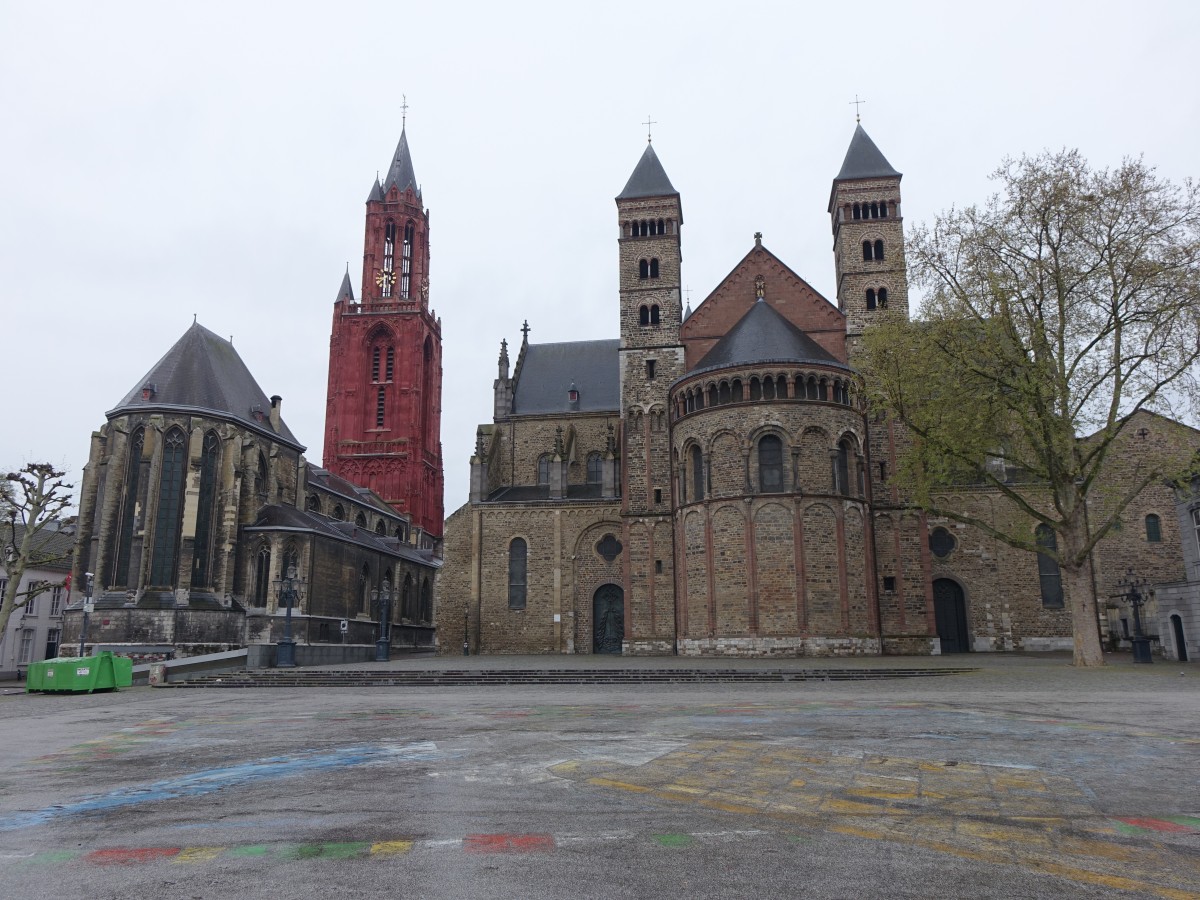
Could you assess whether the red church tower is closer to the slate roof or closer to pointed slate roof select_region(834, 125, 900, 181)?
the slate roof

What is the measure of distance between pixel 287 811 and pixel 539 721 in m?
6.74

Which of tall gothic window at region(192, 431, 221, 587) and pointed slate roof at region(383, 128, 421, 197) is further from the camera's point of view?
pointed slate roof at region(383, 128, 421, 197)

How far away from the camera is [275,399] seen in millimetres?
47312

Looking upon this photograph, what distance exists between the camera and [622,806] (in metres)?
6.85

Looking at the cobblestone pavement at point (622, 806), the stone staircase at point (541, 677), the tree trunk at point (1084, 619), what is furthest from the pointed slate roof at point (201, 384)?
the tree trunk at point (1084, 619)

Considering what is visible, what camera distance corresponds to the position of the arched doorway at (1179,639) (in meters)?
30.6

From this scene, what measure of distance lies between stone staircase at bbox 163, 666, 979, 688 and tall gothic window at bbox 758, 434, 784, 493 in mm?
10447

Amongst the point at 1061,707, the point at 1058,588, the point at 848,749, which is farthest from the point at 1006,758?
the point at 1058,588

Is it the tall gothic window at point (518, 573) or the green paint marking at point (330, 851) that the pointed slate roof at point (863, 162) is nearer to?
the tall gothic window at point (518, 573)

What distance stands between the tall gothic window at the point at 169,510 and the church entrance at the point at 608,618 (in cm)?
1848

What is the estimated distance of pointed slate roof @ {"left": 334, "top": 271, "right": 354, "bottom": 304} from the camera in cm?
7587

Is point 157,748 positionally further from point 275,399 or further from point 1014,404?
point 275,399

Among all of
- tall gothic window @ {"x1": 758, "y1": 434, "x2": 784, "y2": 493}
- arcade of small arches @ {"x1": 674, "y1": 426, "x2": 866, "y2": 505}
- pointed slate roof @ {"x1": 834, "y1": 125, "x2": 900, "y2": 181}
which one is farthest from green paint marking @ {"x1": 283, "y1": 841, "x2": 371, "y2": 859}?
pointed slate roof @ {"x1": 834, "y1": 125, "x2": 900, "y2": 181}

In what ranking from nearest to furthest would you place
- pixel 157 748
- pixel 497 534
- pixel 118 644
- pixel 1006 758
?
pixel 1006 758 → pixel 157 748 → pixel 118 644 → pixel 497 534
